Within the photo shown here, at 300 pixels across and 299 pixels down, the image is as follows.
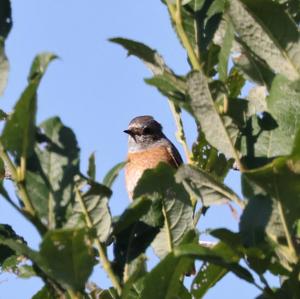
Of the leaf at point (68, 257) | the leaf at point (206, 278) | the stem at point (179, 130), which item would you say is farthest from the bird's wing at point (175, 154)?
the leaf at point (68, 257)

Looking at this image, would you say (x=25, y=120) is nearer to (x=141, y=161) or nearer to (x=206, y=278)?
(x=206, y=278)

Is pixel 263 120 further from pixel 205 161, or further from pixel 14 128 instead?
pixel 205 161

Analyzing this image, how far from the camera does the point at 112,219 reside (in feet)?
7.50

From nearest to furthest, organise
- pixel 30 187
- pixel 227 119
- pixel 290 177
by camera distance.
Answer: pixel 290 177 → pixel 30 187 → pixel 227 119

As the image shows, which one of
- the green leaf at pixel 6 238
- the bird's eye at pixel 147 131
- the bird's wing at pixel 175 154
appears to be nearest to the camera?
the green leaf at pixel 6 238

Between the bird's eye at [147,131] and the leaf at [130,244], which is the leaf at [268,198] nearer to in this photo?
the leaf at [130,244]

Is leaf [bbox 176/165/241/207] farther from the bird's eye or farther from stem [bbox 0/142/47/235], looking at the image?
the bird's eye

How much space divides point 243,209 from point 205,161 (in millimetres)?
1523

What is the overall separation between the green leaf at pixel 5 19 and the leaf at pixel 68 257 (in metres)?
0.68

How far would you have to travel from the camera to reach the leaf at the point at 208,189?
214cm

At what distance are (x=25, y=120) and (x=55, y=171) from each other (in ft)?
0.56

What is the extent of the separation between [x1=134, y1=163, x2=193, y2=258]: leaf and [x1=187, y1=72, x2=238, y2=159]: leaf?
0.17m

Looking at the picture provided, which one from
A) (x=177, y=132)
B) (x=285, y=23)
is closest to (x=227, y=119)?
(x=285, y=23)

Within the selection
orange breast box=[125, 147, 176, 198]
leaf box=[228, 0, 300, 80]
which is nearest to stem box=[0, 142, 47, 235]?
leaf box=[228, 0, 300, 80]
